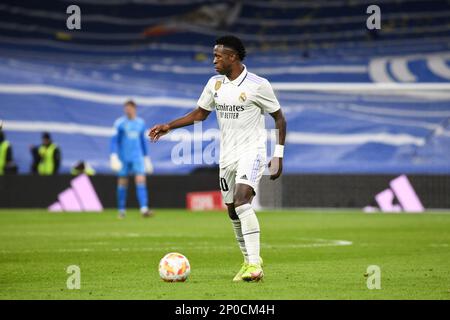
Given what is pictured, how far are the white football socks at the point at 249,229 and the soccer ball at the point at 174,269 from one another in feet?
1.94

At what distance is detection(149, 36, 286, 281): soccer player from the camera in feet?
31.7

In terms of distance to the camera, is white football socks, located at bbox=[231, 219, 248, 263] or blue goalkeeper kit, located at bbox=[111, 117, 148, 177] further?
blue goalkeeper kit, located at bbox=[111, 117, 148, 177]

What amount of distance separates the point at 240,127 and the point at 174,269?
1481mm

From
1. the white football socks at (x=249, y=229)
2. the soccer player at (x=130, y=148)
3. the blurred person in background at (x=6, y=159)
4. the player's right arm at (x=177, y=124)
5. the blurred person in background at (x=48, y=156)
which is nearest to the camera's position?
the white football socks at (x=249, y=229)

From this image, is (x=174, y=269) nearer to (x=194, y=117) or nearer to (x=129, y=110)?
(x=194, y=117)

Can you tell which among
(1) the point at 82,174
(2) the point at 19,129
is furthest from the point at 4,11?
(1) the point at 82,174

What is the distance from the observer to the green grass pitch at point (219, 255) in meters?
8.57

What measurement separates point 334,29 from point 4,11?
10607mm

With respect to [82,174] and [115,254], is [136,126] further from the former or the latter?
[115,254]
